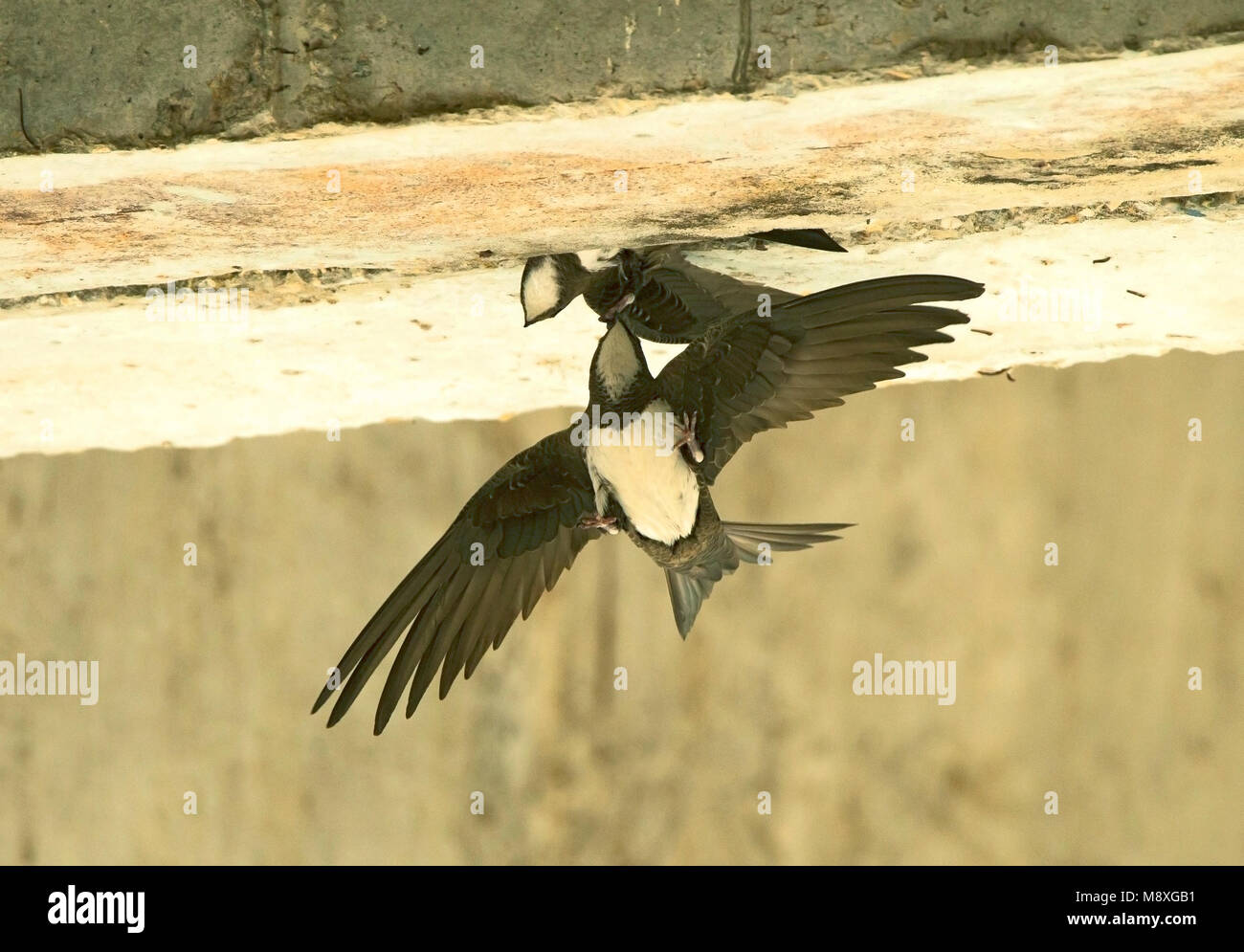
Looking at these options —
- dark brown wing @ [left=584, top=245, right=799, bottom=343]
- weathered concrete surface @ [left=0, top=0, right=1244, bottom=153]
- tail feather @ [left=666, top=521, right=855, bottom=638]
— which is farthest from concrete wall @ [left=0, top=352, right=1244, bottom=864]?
weathered concrete surface @ [left=0, top=0, right=1244, bottom=153]

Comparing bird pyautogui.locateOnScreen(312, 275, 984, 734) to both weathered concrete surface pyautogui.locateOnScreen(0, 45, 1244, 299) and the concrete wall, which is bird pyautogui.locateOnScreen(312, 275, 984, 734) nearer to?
weathered concrete surface pyautogui.locateOnScreen(0, 45, 1244, 299)

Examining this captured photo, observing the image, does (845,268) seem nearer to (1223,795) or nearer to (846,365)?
(846,365)

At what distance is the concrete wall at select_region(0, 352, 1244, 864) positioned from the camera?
239 centimetres

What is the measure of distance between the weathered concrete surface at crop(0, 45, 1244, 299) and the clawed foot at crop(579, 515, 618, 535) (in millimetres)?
234

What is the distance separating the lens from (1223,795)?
2.32m

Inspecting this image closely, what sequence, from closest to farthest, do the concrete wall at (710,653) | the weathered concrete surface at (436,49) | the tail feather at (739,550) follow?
the weathered concrete surface at (436,49) → the tail feather at (739,550) → the concrete wall at (710,653)

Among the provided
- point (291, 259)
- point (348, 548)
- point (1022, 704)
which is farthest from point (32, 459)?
point (1022, 704)

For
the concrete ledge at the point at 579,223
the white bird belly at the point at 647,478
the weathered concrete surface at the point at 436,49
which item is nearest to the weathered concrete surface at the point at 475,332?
the concrete ledge at the point at 579,223

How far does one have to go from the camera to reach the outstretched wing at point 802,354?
96 cm

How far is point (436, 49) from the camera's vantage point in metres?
0.87

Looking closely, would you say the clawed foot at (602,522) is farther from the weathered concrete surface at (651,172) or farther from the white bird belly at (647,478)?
the weathered concrete surface at (651,172)

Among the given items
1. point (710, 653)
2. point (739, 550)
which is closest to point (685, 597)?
point (739, 550)

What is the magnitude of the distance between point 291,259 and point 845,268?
0.51 m

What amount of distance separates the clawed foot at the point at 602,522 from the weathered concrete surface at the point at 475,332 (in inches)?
9.8
